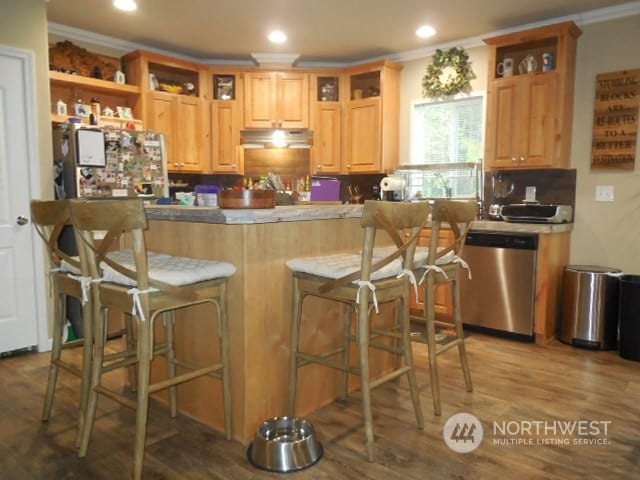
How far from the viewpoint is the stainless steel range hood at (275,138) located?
525 centimetres

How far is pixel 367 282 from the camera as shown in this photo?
6.25ft

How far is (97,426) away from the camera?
7.50 feet

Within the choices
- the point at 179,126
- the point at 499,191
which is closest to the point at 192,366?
the point at 499,191

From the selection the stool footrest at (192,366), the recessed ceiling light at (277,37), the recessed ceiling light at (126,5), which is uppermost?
the recessed ceiling light at (277,37)

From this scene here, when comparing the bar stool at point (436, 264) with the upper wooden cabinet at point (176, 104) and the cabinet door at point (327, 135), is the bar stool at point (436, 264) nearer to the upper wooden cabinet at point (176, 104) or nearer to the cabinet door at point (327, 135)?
the cabinet door at point (327, 135)

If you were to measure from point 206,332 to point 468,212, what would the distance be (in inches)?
56.7

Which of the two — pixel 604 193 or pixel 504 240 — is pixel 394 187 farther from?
pixel 604 193

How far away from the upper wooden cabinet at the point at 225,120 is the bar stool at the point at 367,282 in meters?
3.27

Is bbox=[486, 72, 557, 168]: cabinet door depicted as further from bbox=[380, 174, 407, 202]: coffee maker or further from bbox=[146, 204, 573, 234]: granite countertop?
bbox=[146, 204, 573, 234]: granite countertop

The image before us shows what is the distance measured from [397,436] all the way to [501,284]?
198 cm

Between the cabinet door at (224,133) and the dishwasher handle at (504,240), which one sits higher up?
the cabinet door at (224,133)

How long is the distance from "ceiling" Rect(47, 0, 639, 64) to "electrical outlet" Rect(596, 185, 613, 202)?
1.38 meters

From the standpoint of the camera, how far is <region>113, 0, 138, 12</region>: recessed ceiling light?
12.0ft

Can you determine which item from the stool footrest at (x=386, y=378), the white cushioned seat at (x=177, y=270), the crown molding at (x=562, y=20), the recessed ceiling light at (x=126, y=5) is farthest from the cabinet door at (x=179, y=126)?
the stool footrest at (x=386, y=378)
